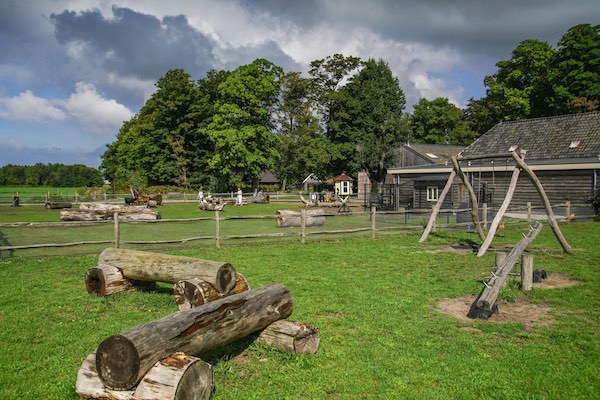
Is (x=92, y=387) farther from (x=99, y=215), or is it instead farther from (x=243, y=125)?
(x=243, y=125)

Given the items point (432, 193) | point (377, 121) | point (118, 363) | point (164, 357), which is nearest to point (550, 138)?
point (432, 193)

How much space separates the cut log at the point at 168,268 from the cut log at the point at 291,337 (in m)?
1.21

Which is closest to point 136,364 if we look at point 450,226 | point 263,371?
point 263,371

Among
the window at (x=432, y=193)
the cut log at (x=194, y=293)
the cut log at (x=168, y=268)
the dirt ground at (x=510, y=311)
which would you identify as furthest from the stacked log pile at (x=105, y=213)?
the window at (x=432, y=193)

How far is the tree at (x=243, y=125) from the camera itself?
162 ft

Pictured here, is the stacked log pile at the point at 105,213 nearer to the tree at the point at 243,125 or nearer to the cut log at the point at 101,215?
the cut log at the point at 101,215

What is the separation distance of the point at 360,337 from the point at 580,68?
145 ft

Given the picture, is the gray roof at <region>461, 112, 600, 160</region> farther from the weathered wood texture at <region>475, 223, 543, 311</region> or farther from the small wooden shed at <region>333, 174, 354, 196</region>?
the small wooden shed at <region>333, 174, 354, 196</region>

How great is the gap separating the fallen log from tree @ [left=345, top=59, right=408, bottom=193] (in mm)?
48457

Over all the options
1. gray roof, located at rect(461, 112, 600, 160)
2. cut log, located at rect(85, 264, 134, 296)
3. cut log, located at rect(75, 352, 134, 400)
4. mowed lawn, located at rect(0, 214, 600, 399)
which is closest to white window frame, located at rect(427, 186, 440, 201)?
gray roof, located at rect(461, 112, 600, 160)

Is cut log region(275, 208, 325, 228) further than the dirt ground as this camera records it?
Yes

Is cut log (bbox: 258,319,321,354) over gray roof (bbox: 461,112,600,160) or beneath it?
beneath

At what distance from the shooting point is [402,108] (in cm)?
5422

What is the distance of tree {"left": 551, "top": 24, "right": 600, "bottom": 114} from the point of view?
131 ft
